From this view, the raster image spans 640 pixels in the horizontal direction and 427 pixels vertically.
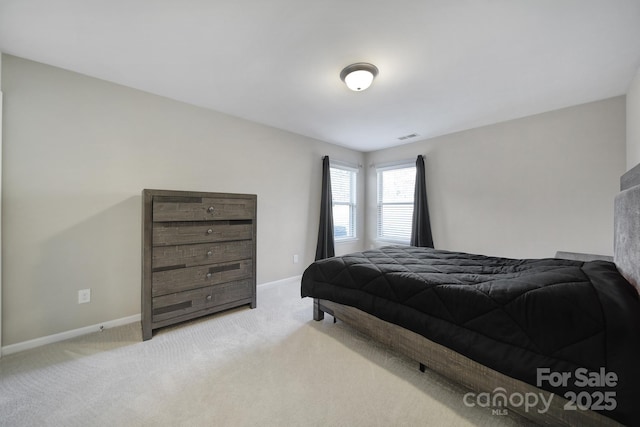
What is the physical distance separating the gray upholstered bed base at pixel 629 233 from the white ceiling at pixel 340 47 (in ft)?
3.53

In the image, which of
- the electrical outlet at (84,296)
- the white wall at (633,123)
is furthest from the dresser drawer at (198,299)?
the white wall at (633,123)

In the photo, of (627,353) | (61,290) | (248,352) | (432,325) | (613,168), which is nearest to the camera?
(627,353)

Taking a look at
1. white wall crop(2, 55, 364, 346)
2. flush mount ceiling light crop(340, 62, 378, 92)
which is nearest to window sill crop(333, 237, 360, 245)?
white wall crop(2, 55, 364, 346)

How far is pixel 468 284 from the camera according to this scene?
1.54 meters

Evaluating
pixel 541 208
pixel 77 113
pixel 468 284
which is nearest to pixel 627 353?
pixel 468 284

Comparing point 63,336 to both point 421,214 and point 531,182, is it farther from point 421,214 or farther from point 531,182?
point 531,182

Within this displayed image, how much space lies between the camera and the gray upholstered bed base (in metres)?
1.10

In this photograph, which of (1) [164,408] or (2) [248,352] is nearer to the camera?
Answer: (1) [164,408]

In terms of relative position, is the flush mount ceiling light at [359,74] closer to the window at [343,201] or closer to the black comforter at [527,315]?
the black comforter at [527,315]

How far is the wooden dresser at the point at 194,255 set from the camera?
204 centimetres

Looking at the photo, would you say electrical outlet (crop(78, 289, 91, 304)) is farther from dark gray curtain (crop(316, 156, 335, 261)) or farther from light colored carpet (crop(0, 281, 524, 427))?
dark gray curtain (crop(316, 156, 335, 261))

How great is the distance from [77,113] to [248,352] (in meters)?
2.55

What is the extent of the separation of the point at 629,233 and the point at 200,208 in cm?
295

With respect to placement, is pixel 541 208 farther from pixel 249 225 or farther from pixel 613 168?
pixel 249 225
